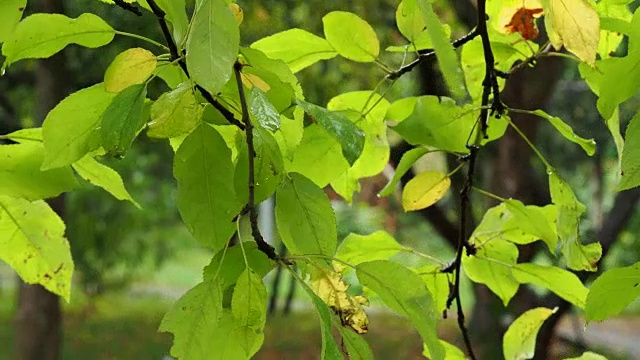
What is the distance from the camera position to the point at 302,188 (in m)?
0.22

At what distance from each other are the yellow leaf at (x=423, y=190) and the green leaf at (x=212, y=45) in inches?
7.6

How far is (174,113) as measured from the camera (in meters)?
0.19

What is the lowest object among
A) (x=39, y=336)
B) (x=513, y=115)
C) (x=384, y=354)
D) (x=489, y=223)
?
(x=384, y=354)

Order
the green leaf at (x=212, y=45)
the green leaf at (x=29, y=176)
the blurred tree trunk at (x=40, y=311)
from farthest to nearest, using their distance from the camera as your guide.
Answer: the blurred tree trunk at (x=40, y=311), the green leaf at (x=29, y=176), the green leaf at (x=212, y=45)

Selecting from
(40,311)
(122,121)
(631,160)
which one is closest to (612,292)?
(631,160)

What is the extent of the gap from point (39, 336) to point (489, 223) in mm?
2043

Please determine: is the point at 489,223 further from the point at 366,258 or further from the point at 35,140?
the point at 35,140

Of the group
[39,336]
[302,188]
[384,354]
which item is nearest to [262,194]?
[302,188]

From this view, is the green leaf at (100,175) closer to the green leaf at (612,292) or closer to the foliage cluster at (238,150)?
the foliage cluster at (238,150)

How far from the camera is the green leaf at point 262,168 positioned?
0.19 meters

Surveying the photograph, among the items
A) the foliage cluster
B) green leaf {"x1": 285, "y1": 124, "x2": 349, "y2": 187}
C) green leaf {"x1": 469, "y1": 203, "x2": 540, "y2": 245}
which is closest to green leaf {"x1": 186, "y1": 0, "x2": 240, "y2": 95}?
the foliage cluster

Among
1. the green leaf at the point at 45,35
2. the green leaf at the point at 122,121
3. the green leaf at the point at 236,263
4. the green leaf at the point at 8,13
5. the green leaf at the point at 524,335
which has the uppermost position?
the green leaf at the point at 8,13

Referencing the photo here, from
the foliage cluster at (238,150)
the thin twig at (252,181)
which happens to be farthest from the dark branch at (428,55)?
the thin twig at (252,181)

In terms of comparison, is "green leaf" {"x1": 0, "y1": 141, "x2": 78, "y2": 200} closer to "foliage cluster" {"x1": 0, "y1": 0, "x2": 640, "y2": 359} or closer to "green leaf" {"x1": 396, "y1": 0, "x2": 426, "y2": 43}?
"foliage cluster" {"x1": 0, "y1": 0, "x2": 640, "y2": 359}
